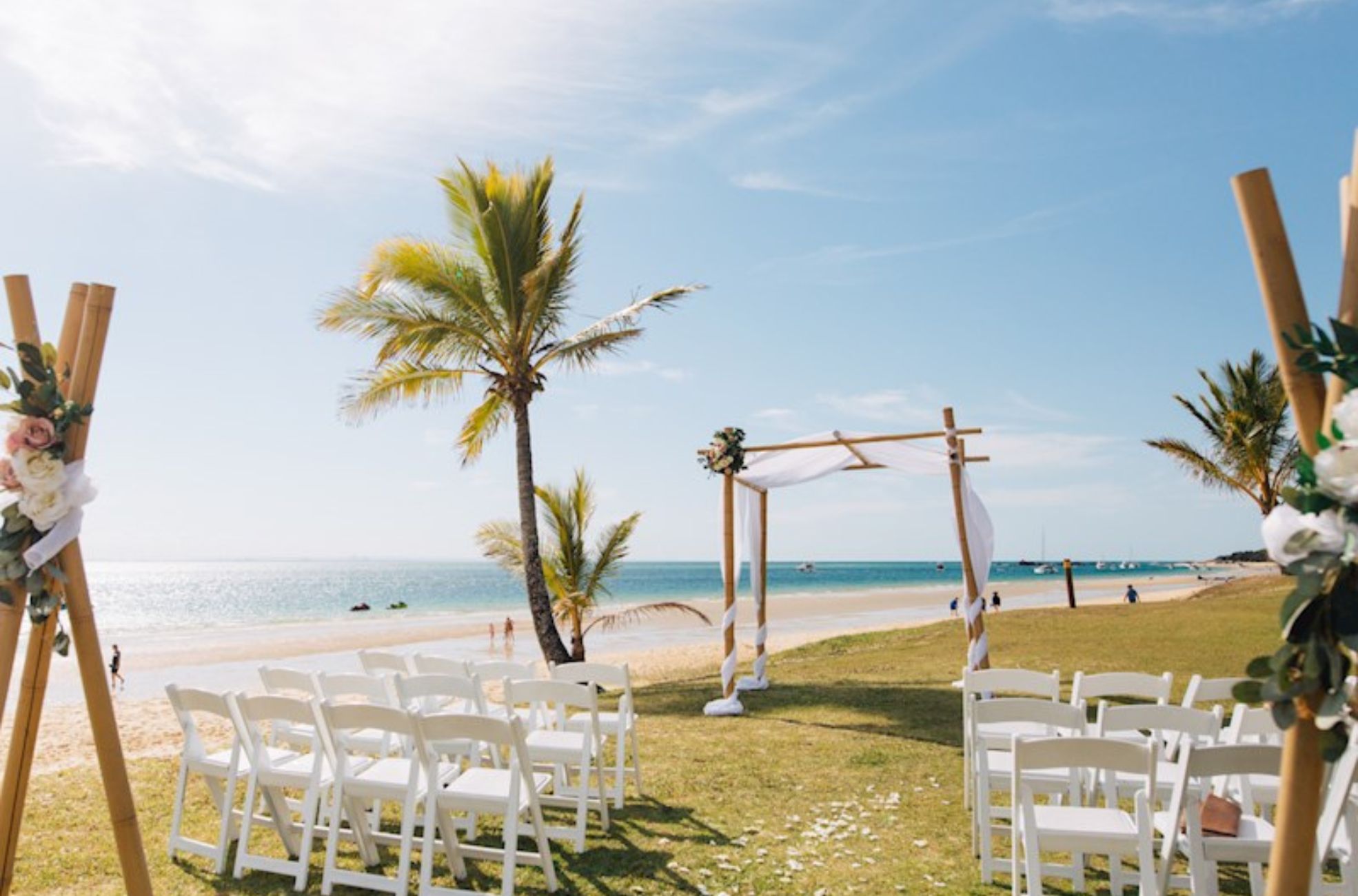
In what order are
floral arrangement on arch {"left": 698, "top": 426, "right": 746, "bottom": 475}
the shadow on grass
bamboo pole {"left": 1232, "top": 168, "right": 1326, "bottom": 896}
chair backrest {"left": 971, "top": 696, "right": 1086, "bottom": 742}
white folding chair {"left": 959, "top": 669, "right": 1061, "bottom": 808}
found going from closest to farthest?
bamboo pole {"left": 1232, "top": 168, "right": 1326, "bottom": 896}
chair backrest {"left": 971, "top": 696, "right": 1086, "bottom": 742}
white folding chair {"left": 959, "top": 669, "right": 1061, "bottom": 808}
the shadow on grass
floral arrangement on arch {"left": 698, "top": 426, "right": 746, "bottom": 475}

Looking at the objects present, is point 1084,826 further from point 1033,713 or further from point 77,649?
point 77,649

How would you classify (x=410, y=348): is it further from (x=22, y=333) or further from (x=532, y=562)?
(x=22, y=333)

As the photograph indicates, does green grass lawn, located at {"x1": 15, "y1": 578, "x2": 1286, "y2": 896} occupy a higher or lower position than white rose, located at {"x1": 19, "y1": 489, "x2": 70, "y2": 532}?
lower

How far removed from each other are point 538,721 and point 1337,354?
17.8ft

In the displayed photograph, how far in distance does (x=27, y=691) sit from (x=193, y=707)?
2.04 m

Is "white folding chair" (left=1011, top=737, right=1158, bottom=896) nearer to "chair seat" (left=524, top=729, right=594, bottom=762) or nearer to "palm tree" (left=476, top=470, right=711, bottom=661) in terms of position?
"chair seat" (left=524, top=729, right=594, bottom=762)

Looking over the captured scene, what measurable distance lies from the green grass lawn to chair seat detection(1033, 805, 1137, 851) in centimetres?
72

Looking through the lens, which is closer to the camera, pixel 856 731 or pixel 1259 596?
pixel 856 731

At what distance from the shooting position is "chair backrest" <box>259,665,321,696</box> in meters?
4.96

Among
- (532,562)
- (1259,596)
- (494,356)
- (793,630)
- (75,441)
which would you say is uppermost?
(494,356)

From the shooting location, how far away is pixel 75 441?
2.90 metres

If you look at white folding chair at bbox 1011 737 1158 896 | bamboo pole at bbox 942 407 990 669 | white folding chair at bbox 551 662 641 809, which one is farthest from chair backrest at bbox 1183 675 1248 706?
bamboo pole at bbox 942 407 990 669

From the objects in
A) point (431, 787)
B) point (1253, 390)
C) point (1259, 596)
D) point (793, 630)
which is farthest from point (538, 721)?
point (1253, 390)

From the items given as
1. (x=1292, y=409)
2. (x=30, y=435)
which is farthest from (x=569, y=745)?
(x=1292, y=409)
